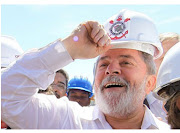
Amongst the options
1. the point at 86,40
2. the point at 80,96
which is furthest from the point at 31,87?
the point at 80,96

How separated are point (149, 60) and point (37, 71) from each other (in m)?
1.48

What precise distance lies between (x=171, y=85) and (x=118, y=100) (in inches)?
22.1

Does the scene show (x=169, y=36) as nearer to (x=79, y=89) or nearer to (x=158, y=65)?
(x=158, y=65)

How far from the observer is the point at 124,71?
2.89 m

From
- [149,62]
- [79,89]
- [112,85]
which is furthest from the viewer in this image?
[79,89]

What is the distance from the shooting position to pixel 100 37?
240cm

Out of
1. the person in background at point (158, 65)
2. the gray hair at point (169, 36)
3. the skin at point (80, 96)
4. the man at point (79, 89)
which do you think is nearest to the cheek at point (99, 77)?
the person in background at point (158, 65)

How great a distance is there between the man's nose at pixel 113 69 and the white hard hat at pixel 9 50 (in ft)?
6.44

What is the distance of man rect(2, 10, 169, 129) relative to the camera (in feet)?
7.48

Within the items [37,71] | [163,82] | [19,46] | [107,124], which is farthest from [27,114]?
[19,46]

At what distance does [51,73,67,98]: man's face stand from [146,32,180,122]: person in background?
1.94 metres

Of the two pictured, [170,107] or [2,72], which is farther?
[170,107]

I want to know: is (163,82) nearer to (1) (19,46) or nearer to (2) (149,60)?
(2) (149,60)

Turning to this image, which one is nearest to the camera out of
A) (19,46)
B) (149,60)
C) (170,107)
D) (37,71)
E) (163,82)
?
(37,71)
